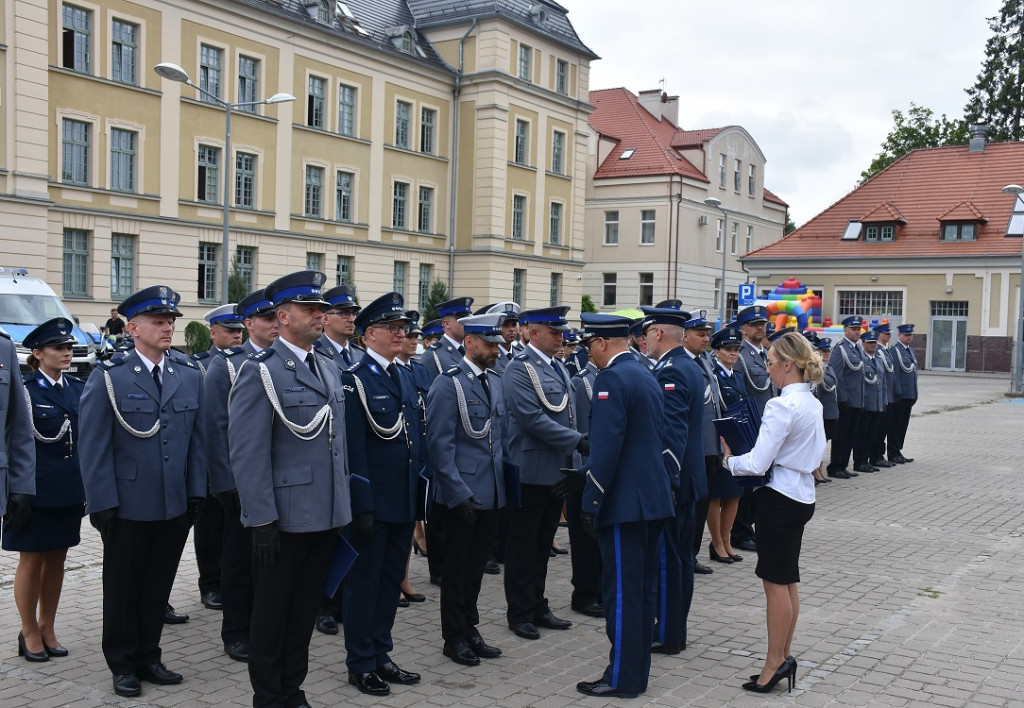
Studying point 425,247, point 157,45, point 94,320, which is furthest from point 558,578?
point 425,247

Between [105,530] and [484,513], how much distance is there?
229 cm

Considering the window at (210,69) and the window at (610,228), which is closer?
the window at (210,69)

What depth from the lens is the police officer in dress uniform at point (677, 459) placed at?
21.1ft

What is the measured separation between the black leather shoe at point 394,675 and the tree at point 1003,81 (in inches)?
2285

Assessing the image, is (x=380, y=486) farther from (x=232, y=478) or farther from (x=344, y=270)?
(x=344, y=270)

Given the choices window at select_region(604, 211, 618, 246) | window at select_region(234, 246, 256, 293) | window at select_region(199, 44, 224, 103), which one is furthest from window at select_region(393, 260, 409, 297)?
window at select_region(604, 211, 618, 246)

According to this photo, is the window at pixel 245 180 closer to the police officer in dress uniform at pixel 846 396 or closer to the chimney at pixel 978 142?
the police officer in dress uniform at pixel 846 396

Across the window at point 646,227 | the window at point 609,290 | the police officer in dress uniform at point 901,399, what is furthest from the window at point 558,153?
the police officer in dress uniform at point 901,399

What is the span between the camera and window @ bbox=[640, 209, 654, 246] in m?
55.6

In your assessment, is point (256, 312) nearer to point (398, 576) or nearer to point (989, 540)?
point (398, 576)

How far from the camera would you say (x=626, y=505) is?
18.9 feet

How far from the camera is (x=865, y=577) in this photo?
8.66 meters

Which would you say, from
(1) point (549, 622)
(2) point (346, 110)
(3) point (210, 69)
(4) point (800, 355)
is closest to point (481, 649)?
(1) point (549, 622)

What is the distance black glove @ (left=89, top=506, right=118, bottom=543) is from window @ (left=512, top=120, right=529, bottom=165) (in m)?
39.7
